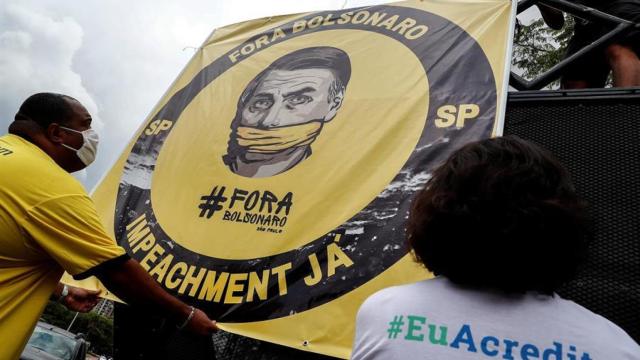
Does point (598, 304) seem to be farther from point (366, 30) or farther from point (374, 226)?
point (366, 30)

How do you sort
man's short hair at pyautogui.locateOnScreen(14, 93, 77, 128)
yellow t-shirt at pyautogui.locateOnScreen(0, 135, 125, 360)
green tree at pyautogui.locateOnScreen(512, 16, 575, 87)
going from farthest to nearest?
green tree at pyautogui.locateOnScreen(512, 16, 575, 87)
man's short hair at pyautogui.locateOnScreen(14, 93, 77, 128)
yellow t-shirt at pyautogui.locateOnScreen(0, 135, 125, 360)

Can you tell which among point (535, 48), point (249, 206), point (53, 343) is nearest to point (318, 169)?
point (249, 206)

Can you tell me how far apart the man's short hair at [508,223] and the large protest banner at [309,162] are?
61 cm

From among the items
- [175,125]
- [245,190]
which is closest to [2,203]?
[245,190]

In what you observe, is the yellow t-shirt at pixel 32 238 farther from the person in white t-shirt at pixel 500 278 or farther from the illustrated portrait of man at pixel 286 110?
the person in white t-shirt at pixel 500 278

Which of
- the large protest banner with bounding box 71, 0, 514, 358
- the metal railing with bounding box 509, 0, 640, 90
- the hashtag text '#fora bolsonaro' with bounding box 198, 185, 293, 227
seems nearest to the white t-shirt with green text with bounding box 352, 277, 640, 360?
the large protest banner with bounding box 71, 0, 514, 358

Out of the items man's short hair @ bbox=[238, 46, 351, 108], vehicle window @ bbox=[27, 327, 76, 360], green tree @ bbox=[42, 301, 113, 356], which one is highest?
man's short hair @ bbox=[238, 46, 351, 108]

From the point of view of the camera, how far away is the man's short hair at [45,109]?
177 centimetres

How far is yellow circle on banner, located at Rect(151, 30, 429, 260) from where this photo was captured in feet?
5.41

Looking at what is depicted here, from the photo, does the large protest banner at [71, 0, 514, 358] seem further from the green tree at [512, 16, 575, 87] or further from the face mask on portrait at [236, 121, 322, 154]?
the green tree at [512, 16, 575, 87]

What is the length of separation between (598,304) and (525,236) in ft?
2.03

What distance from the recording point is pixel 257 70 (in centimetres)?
245

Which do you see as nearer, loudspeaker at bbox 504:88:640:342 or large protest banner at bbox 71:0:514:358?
loudspeaker at bbox 504:88:640:342

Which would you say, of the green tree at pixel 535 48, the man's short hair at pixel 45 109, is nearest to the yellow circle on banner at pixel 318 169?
the man's short hair at pixel 45 109
